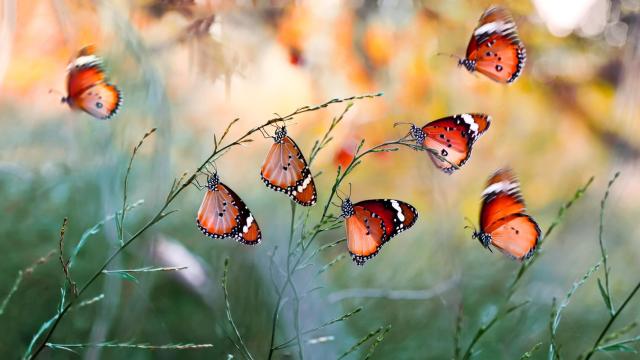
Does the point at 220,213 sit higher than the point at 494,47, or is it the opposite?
the point at 494,47

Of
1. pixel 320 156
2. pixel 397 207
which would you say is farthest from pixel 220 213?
pixel 320 156

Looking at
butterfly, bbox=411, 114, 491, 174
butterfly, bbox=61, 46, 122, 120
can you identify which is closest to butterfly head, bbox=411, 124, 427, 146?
butterfly, bbox=411, 114, 491, 174

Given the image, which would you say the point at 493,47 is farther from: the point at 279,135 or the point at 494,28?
the point at 279,135

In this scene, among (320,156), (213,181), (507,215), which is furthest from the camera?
(320,156)

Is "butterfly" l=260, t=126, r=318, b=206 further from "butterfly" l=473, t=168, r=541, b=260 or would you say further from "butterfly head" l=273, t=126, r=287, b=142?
"butterfly" l=473, t=168, r=541, b=260

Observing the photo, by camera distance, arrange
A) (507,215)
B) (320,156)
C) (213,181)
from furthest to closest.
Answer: (320,156) → (507,215) → (213,181)

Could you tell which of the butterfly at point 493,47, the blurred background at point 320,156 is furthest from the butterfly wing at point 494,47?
the blurred background at point 320,156

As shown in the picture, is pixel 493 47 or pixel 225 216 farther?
pixel 493 47
